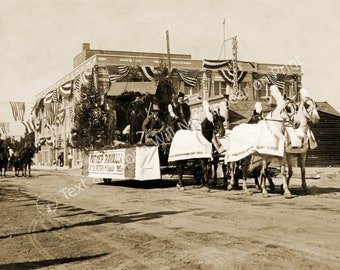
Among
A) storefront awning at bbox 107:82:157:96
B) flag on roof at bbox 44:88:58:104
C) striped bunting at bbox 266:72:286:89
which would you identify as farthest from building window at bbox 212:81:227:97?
storefront awning at bbox 107:82:157:96

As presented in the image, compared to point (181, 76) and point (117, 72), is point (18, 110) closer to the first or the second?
point (117, 72)

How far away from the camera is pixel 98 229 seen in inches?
314

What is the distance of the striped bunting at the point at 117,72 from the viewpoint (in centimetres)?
4672

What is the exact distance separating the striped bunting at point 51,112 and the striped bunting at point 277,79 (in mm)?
30341

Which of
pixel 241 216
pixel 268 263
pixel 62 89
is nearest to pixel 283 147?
pixel 241 216

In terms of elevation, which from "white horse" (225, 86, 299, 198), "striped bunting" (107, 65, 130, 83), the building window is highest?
"striped bunting" (107, 65, 130, 83)

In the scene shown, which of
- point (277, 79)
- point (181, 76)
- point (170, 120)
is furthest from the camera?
point (277, 79)

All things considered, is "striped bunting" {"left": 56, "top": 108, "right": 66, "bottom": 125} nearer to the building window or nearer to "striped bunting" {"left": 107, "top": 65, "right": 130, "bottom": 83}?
"striped bunting" {"left": 107, "top": 65, "right": 130, "bottom": 83}

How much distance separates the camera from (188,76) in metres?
51.2

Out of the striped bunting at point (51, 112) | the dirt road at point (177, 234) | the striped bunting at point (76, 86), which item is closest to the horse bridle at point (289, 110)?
the dirt road at point (177, 234)

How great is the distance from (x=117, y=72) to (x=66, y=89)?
11.6 metres

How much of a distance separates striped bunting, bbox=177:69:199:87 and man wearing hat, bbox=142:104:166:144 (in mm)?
34752

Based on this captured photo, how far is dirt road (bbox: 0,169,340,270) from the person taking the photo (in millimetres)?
5492

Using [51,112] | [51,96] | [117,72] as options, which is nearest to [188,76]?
[117,72]
